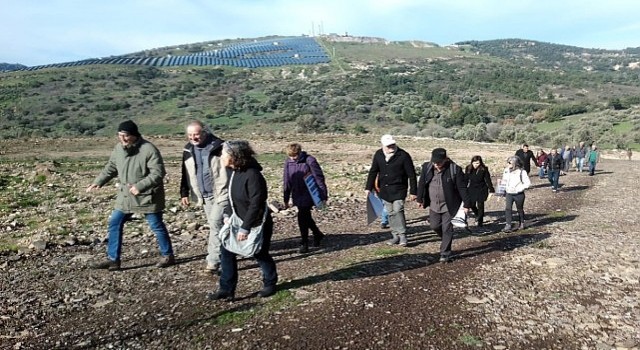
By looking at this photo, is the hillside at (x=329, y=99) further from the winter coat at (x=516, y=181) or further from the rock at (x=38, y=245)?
the rock at (x=38, y=245)

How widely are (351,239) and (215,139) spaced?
12.2ft

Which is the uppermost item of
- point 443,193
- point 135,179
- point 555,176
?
point 135,179

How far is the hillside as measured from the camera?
168 ft

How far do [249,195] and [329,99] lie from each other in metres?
63.5

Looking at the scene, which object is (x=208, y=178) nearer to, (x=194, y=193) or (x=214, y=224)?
(x=194, y=193)

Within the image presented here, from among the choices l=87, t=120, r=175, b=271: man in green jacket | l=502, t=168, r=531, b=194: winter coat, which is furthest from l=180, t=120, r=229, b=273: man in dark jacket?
l=502, t=168, r=531, b=194: winter coat

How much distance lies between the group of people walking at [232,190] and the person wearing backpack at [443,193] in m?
0.01

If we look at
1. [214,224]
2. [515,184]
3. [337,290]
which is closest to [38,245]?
[214,224]

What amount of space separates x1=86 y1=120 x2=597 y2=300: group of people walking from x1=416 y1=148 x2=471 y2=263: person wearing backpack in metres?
0.01

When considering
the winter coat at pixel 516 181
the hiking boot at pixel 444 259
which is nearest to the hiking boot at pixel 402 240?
the hiking boot at pixel 444 259

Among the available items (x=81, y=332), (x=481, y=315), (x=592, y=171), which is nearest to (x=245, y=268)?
(x=81, y=332)

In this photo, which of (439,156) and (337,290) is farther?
(439,156)

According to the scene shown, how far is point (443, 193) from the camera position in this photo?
7594mm

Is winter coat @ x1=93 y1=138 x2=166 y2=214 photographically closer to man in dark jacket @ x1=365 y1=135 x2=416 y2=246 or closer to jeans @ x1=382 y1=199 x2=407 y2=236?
man in dark jacket @ x1=365 y1=135 x2=416 y2=246
